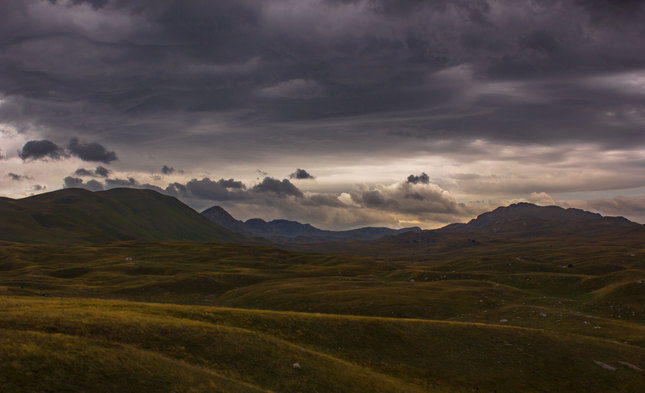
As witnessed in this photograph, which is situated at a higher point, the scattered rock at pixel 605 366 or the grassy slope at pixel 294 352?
the grassy slope at pixel 294 352

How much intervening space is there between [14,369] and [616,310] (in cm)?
9407

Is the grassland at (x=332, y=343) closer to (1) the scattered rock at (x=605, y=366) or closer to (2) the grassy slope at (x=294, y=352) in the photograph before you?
(2) the grassy slope at (x=294, y=352)

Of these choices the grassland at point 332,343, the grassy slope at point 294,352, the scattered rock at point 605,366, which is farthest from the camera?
the scattered rock at point 605,366

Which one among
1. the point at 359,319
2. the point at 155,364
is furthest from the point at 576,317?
the point at 155,364

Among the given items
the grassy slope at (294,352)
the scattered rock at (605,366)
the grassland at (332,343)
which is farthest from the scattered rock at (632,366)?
the scattered rock at (605,366)

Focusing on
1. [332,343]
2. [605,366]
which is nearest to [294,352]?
[332,343]

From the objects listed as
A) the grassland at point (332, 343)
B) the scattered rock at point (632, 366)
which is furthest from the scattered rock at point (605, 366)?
the scattered rock at point (632, 366)

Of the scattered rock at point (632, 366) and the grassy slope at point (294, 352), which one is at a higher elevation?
the grassy slope at point (294, 352)

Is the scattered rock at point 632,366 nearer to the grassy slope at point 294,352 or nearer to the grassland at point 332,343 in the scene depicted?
the grassland at point 332,343

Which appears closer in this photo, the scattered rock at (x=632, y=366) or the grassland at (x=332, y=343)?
the grassland at (x=332, y=343)

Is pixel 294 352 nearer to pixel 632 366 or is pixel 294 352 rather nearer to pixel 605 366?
pixel 605 366

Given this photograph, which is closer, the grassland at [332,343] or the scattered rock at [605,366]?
the grassland at [332,343]

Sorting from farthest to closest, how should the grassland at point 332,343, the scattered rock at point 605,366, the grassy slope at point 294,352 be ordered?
1. the scattered rock at point 605,366
2. the grassy slope at point 294,352
3. the grassland at point 332,343

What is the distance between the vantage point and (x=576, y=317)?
68.6 m
